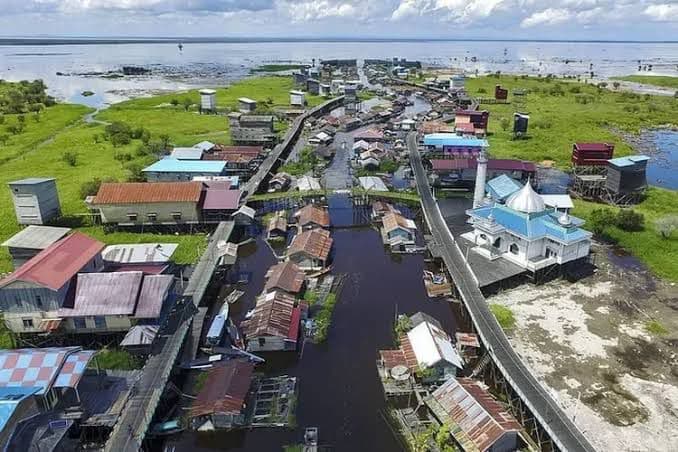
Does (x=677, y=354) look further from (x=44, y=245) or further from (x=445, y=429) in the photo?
(x=44, y=245)

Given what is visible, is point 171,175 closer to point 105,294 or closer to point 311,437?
point 105,294

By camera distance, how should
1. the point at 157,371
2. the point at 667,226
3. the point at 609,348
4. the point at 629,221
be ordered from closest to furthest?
the point at 157,371 < the point at 609,348 < the point at 667,226 < the point at 629,221

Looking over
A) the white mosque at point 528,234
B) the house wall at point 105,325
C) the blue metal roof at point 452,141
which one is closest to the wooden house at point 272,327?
the house wall at point 105,325

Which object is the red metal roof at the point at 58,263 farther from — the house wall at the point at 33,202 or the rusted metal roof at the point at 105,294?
the house wall at the point at 33,202

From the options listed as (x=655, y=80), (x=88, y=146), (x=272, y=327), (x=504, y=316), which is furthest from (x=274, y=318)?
(x=655, y=80)

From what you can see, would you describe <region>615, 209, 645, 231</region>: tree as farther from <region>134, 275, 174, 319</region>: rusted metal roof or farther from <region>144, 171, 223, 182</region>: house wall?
<region>144, 171, 223, 182</region>: house wall

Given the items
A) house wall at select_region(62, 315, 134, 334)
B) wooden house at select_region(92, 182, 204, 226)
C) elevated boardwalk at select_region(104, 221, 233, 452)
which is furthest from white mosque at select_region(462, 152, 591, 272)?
house wall at select_region(62, 315, 134, 334)

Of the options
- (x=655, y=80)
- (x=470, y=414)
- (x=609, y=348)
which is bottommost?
(x=609, y=348)
